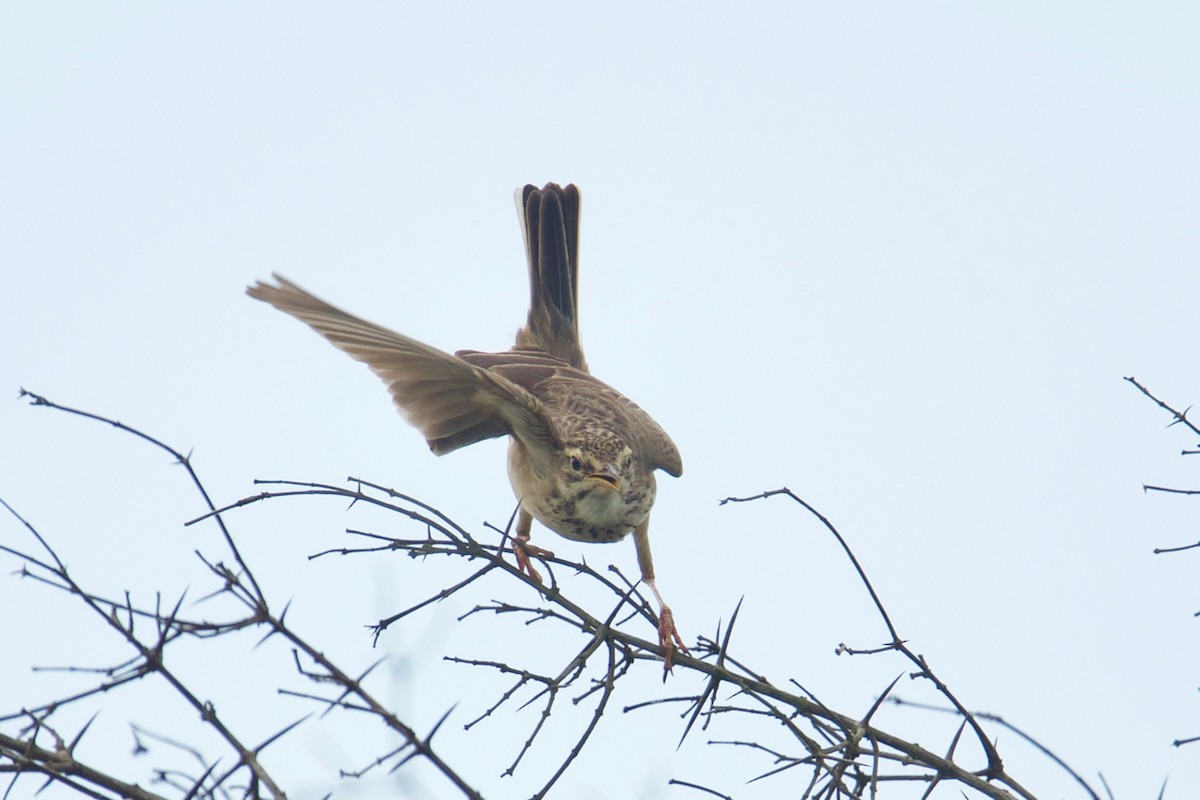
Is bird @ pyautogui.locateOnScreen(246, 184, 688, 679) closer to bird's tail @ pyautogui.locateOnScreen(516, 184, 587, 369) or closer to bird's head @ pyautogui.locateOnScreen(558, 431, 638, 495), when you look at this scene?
bird's head @ pyautogui.locateOnScreen(558, 431, 638, 495)

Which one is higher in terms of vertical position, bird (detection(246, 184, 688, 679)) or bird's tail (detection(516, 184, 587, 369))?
bird's tail (detection(516, 184, 587, 369))

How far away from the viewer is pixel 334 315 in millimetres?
4770

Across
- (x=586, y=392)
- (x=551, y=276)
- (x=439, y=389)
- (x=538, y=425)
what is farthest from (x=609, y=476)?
(x=551, y=276)

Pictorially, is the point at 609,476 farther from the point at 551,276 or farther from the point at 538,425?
the point at 551,276

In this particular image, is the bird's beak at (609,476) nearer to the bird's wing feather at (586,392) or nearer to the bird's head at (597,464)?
the bird's head at (597,464)

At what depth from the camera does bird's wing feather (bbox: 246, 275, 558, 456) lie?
16.7 ft

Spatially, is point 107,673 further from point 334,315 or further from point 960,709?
point 334,315

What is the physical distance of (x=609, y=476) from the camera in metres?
5.45

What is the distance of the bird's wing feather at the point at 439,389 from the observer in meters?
5.09

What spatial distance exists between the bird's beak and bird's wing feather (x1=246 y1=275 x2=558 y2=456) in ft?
1.03

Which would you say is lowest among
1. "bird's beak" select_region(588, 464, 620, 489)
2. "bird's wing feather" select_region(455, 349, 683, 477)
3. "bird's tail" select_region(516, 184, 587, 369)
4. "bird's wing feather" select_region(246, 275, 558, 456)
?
"bird's beak" select_region(588, 464, 620, 489)

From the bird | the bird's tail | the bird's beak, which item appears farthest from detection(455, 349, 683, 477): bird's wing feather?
the bird's beak

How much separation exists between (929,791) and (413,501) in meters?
1.36

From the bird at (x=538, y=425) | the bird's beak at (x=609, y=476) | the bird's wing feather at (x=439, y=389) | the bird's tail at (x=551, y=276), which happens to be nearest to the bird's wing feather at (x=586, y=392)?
the bird at (x=538, y=425)
